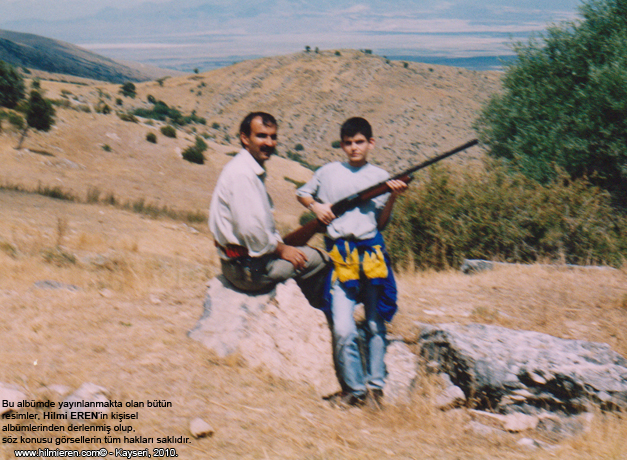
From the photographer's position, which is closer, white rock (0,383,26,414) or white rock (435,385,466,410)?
white rock (0,383,26,414)

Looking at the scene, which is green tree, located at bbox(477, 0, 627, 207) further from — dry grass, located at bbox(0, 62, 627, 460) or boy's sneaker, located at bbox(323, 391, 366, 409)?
boy's sneaker, located at bbox(323, 391, 366, 409)

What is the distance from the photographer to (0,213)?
10719 mm

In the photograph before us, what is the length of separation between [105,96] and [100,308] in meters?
65.1

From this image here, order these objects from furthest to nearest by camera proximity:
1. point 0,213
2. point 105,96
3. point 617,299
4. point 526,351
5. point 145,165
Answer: point 105,96 → point 145,165 → point 0,213 → point 617,299 → point 526,351

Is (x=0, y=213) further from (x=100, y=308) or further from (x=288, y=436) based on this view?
(x=288, y=436)

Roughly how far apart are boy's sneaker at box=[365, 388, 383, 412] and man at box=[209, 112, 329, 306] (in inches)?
48.1

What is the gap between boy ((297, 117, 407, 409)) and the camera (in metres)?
3.94

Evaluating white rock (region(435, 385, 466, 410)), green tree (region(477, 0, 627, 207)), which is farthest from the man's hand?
green tree (region(477, 0, 627, 207))

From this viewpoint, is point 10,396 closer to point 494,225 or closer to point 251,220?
point 251,220

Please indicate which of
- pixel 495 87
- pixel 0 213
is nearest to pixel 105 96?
pixel 0 213

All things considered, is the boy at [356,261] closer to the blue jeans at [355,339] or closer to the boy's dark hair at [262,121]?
the blue jeans at [355,339]

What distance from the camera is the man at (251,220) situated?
3789mm

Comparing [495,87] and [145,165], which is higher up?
[495,87]

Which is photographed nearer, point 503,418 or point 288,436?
point 288,436
